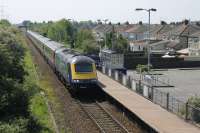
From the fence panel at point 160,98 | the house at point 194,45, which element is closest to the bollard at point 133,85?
the fence panel at point 160,98

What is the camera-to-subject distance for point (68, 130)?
76.0 feet

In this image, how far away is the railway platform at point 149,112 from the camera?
2198 centimetres

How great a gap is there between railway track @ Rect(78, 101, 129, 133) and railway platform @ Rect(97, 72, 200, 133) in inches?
48.3

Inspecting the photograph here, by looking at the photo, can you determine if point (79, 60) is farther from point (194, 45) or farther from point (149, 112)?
point (194, 45)

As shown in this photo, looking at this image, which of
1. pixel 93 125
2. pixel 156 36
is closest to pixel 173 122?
pixel 93 125

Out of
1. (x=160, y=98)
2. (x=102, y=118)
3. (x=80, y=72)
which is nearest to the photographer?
(x=102, y=118)

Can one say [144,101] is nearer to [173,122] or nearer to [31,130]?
[173,122]

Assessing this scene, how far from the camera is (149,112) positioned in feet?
84.5

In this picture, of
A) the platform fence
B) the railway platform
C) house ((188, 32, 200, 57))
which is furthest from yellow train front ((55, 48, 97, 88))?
house ((188, 32, 200, 57))

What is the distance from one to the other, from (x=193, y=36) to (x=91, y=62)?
74.7 m

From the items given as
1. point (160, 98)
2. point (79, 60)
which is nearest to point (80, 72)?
point (79, 60)

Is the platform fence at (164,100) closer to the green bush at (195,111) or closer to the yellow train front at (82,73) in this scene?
the green bush at (195,111)

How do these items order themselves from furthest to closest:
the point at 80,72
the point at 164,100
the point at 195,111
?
1. the point at 80,72
2. the point at 164,100
3. the point at 195,111

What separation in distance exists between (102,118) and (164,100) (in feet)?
15.0
